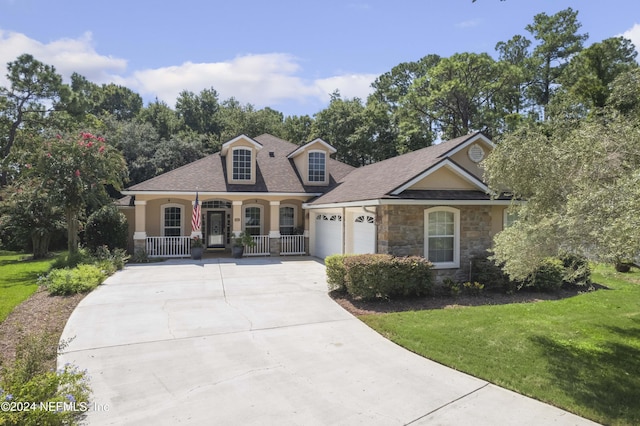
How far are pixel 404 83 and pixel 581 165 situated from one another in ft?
130

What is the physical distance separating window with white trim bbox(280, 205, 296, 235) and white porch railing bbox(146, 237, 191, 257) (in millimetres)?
4850

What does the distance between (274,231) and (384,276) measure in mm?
10027

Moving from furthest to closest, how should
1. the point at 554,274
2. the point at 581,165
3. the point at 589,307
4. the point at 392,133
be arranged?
1. the point at 392,133
2. the point at 554,274
3. the point at 589,307
4. the point at 581,165

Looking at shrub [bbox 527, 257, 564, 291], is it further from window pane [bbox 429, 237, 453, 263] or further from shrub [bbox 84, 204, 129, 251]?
shrub [bbox 84, 204, 129, 251]

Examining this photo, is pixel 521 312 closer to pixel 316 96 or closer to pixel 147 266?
pixel 147 266

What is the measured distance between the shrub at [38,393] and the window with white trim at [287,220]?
15.3 meters

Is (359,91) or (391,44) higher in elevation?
(359,91)

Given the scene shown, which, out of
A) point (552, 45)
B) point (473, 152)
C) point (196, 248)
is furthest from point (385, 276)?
point (552, 45)

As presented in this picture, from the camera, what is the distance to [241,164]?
19.1 metres

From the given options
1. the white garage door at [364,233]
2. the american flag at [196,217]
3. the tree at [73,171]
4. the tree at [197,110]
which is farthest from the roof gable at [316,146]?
the tree at [197,110]

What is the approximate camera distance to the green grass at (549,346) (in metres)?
5.04

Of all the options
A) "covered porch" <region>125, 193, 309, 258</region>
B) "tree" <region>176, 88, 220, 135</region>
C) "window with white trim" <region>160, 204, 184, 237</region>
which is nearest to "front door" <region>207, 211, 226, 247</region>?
"covered porch" <region>125, 193, 309, 258</region>

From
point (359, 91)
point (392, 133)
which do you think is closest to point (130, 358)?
point (392, 133)

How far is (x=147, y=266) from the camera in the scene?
15.3m
